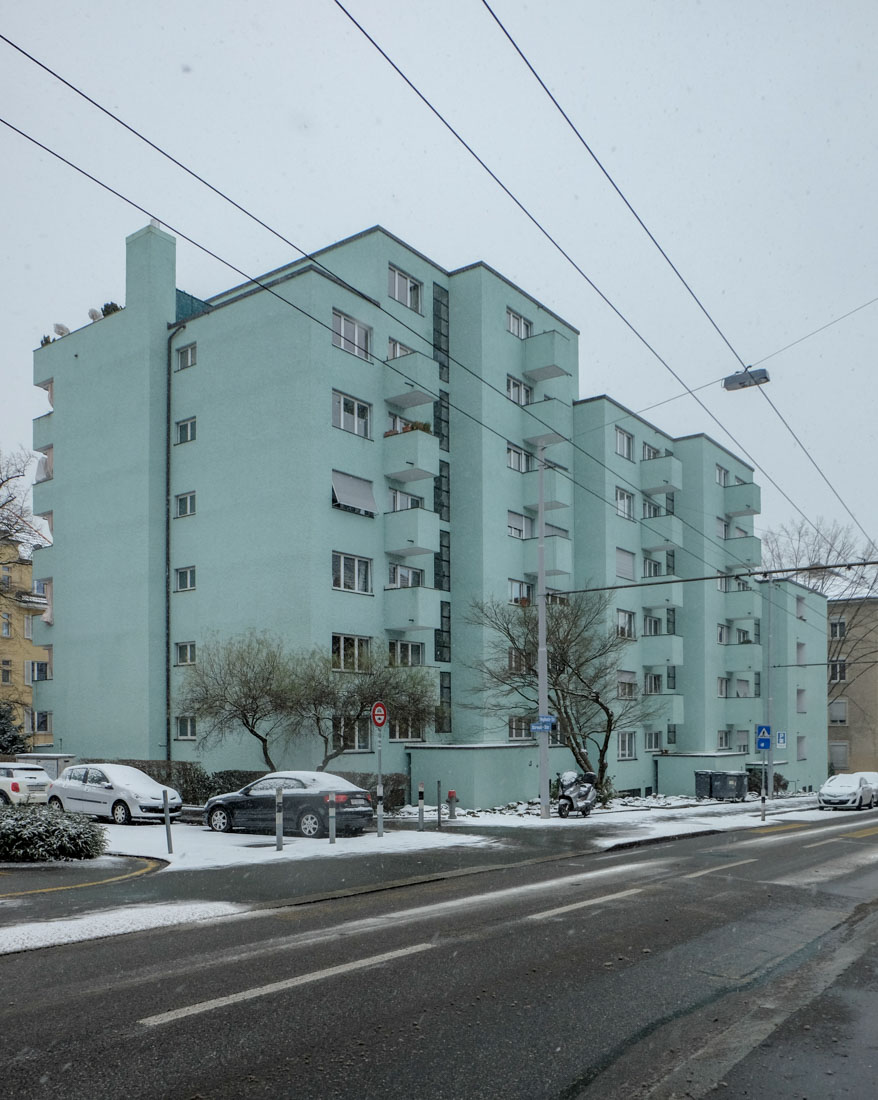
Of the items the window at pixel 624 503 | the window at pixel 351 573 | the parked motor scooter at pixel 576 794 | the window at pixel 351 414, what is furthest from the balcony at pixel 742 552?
the parked motor scooter at pixel 576 794

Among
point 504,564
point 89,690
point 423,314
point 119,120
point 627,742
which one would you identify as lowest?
point 627,742

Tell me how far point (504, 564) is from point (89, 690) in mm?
15288

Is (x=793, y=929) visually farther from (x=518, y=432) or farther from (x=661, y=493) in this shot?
(x=661, y=493)

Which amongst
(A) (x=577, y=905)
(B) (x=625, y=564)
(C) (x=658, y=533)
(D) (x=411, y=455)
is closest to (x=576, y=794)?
(D) (x=411, y=455)

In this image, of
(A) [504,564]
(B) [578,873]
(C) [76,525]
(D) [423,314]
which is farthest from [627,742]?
(B) [578,873]

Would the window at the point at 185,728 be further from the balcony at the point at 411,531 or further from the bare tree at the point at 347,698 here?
the balcony at the point at 411,531

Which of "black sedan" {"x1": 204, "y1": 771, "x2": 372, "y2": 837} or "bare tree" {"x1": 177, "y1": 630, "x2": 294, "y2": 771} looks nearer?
"black sedan" {"x1": 204, "y1": 771, "x2": 372, "y2": 837}

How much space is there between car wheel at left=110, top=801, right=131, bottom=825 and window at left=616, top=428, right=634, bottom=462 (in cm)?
2800

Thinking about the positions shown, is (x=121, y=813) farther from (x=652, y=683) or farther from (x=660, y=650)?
(x=652, y=683)

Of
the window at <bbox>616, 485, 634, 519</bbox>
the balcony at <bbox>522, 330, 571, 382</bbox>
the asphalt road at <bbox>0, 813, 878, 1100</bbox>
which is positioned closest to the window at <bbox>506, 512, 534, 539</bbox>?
the balcony at <bbox>522, 330, 571, 382</bbox>

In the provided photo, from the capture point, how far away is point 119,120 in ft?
36.2

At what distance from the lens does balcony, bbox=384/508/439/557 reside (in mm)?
32500

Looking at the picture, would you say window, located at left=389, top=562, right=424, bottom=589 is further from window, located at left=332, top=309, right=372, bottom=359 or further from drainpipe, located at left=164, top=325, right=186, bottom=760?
drainpipe, located at left=164, top=325, right=186, bottom=760

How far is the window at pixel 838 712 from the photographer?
2785 inches
